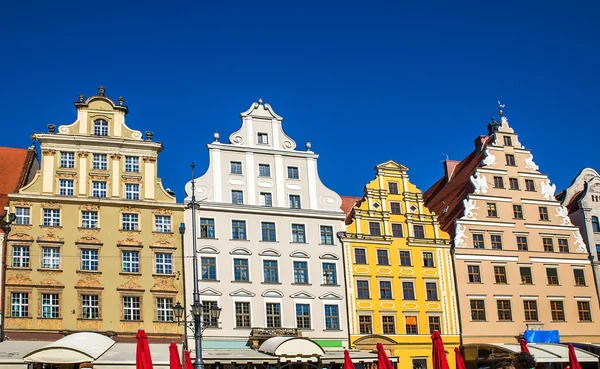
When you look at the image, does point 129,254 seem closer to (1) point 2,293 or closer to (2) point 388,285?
(1) point 2,293

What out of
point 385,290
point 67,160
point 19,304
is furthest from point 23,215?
point 385,290

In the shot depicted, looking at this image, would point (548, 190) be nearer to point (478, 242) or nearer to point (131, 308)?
point (478, 242)

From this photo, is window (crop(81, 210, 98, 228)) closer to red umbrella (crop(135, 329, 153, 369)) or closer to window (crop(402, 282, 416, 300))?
red umbrella (crop(135, 329, 153, 369))

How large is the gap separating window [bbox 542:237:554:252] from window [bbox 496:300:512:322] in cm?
423

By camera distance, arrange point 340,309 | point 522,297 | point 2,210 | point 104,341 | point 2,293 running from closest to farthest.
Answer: point 104,341 → point 2,293 → point 2,210 → point 340,309 → point 522,297

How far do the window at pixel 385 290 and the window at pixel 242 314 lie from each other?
687 cm

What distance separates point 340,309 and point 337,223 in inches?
171

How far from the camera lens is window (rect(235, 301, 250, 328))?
1394 inches

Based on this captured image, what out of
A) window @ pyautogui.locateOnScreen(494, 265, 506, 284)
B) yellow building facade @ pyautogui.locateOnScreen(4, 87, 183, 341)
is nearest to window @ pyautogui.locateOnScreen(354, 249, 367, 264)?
window @ pyautogui.locateOnScreen(494, 265, 506, 284)

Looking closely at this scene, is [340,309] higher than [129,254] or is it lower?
lower

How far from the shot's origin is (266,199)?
3797 centimetres

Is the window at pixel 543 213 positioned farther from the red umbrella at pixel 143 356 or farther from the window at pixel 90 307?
the red umbrella at pixel 143 356

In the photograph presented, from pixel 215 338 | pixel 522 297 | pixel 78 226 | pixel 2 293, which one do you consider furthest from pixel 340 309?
pixel 2 293

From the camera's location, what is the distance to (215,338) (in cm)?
3456
